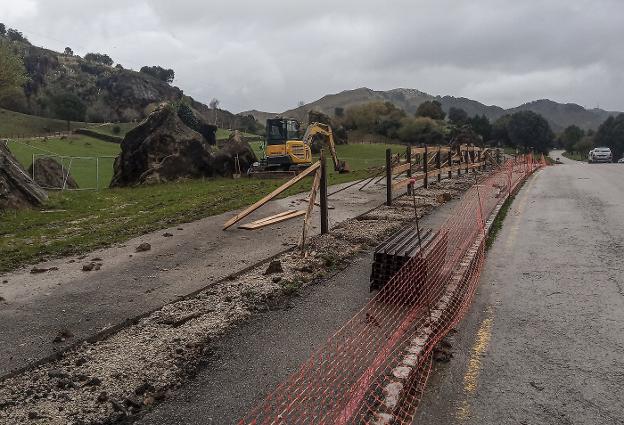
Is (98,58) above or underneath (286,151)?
above

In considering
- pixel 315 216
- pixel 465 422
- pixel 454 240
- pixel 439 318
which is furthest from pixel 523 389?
pixel 315 216

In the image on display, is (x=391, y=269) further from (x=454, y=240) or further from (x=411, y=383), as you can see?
(x=454, y=240)

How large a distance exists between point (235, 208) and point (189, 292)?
7.78 meters

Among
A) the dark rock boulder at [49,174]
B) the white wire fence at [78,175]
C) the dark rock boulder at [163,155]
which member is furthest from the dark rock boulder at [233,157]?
the dark rock boulder at [49,174]

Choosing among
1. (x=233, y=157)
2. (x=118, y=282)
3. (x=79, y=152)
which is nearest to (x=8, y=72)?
(x=79, y=152)

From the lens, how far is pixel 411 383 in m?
4.51

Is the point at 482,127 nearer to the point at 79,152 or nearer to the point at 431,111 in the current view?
the point at 431,111

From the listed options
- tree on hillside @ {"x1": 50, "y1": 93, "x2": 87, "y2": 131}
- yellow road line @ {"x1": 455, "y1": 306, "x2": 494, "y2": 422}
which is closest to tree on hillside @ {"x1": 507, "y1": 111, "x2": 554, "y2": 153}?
tree on hillside @ {"x1": 50, "y1": 93, "x2": 87, "y2": 131}

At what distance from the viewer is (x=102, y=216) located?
14.1 m

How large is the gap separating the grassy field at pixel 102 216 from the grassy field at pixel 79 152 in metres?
9.29

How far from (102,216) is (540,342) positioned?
11865 mm

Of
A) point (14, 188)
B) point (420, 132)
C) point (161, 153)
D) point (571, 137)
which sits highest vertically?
point (420, 132)

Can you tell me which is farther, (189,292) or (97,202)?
(97,202)

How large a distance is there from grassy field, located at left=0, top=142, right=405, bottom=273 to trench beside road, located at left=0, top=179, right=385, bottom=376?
66 centimetres
